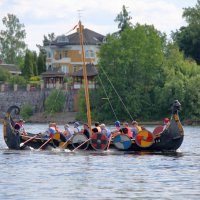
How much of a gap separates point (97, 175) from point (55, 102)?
76954mm

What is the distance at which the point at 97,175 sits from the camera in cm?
4150

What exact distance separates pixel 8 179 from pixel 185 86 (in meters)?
67.4

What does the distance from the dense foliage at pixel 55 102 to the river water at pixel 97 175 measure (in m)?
63.6

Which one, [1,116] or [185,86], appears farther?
[1,116]

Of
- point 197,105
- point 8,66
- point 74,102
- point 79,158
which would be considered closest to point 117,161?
point 79,158

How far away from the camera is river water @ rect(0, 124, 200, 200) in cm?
3569

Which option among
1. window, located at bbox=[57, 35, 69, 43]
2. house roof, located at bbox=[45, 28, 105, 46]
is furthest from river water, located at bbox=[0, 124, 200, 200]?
window, located at bbox=[57, 35, 69, 43]

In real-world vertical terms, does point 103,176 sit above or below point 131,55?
below

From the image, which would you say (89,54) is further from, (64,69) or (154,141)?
(154,141)

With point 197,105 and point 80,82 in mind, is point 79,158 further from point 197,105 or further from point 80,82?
point 80,82

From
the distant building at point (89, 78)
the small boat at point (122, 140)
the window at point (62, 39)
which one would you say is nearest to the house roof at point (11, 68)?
the window at point (62, 39)

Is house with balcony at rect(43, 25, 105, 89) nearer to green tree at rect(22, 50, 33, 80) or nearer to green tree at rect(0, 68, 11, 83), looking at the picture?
green tree at rect(22, 50, 33, 80)

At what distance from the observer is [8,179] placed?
39.9 meters

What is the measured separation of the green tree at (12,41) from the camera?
580 feet
